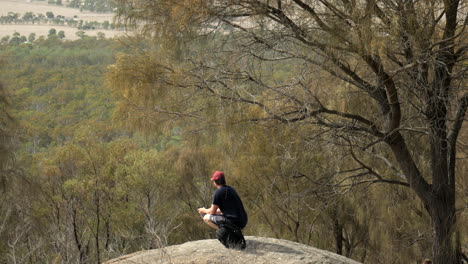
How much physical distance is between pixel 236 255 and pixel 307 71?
2.78 metres

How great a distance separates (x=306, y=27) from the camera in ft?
24.2

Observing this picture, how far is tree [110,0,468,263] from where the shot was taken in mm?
7113

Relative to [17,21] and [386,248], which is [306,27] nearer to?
[386,248]

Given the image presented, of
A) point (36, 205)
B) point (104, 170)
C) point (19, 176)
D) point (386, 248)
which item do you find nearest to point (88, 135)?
point (104, 170)

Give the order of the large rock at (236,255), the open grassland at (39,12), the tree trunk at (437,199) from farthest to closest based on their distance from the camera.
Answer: the open grassland at (39,12) → the tree trunk at (437,199) → the large rock at (236,255)

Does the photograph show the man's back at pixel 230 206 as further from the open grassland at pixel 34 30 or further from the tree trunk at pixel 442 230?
the open grassland at pixel 34 30

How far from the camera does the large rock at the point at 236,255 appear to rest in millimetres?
6656

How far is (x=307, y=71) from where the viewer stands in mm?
7930

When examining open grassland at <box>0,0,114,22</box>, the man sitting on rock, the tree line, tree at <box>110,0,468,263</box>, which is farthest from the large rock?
open grassland at <box>0,0,114,22</box>

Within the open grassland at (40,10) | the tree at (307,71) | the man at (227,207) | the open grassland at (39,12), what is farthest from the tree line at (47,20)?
the man at (227,207)

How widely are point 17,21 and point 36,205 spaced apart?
164 meters

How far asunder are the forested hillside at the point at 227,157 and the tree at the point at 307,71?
0.03m

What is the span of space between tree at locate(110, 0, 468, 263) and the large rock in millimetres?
1593

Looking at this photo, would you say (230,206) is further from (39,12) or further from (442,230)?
(39,12)
